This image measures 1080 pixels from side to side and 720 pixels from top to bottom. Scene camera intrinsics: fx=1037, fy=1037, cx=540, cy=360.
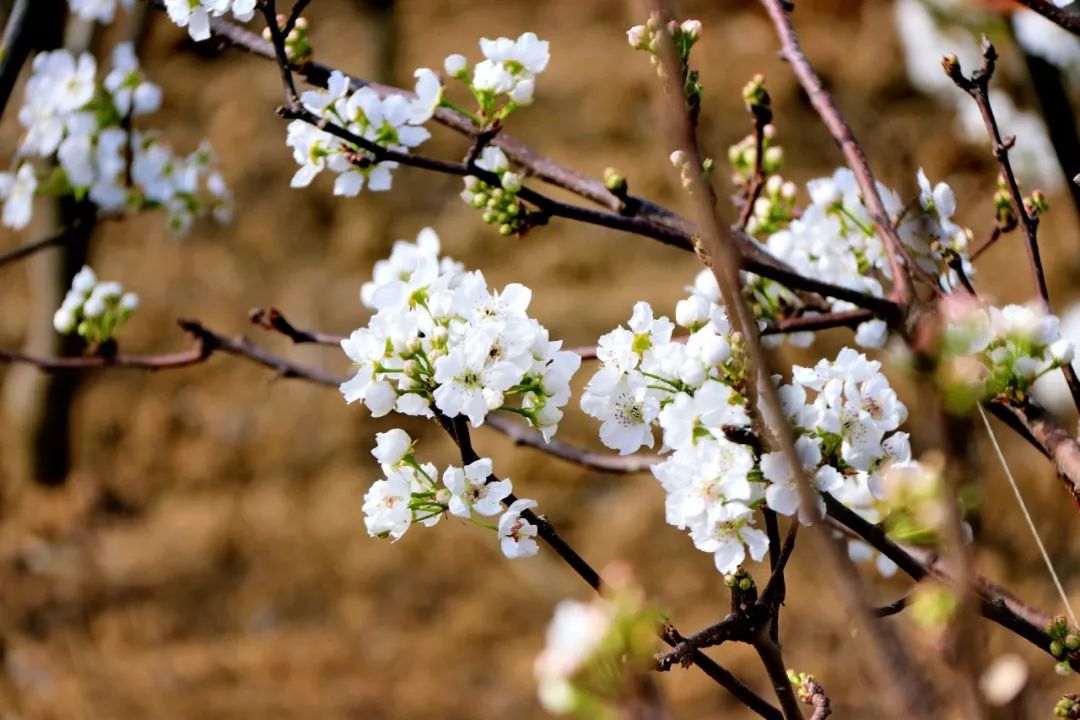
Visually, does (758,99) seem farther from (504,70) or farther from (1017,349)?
(1017,349)

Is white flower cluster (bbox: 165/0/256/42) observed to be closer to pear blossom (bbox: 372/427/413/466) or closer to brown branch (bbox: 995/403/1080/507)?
pear blossom (bbox: 372/427/413/466)

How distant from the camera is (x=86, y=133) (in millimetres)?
1650

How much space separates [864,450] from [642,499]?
2.80 metres

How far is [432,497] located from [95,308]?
2.63ft

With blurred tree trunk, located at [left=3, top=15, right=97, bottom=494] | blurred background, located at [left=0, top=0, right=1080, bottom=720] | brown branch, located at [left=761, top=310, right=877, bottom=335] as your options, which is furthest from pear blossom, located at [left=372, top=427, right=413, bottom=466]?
blurred tree trunk, located at [left=3, top=15, right=97, bottom=494]

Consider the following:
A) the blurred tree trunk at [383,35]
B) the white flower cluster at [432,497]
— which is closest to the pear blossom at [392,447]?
the white flower cluster at [432,497]

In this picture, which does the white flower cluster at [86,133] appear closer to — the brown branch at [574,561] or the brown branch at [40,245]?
the brown branch at [40,245]

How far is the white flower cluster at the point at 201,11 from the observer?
3.27 ft

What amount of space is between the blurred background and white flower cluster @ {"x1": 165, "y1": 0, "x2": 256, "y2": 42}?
199 centimetres

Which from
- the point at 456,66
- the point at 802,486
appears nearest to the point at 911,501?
the point at 802,486

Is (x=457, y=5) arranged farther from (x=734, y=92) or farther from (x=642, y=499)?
(x=642, y=499)

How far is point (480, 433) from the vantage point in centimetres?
337

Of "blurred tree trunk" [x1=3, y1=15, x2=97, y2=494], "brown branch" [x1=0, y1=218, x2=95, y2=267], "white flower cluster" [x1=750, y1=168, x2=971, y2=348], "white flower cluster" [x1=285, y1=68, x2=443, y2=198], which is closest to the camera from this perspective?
"white flower cluster" [x1=285, y1=68, x2=443, y2=198]

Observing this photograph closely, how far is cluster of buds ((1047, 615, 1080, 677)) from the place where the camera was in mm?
842
